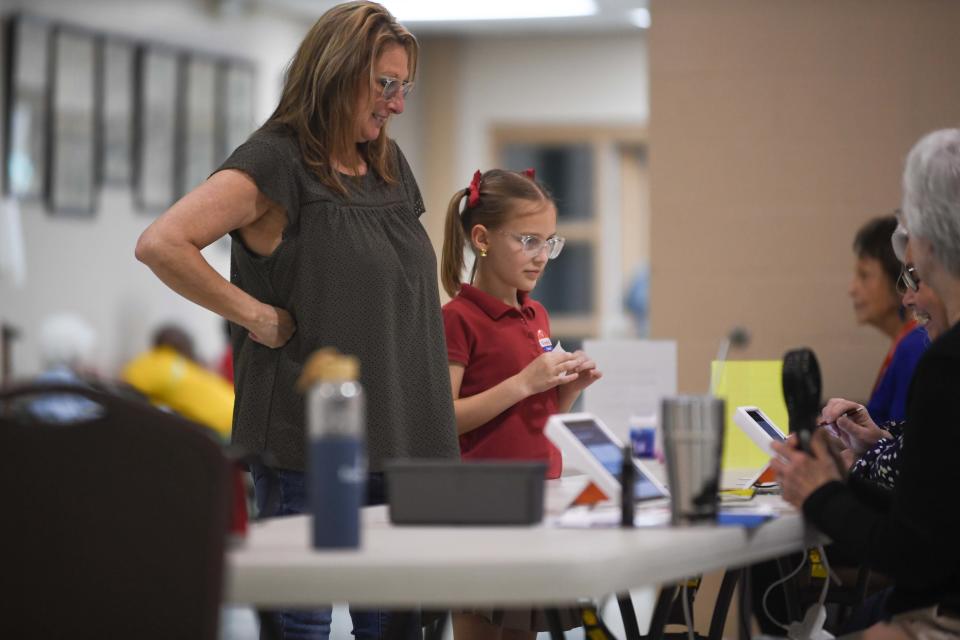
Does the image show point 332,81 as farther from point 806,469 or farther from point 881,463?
point 881,463

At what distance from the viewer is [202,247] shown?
2252 mm

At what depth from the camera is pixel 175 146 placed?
27.6 feet

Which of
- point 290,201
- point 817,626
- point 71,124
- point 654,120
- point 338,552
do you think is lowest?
point 817,626

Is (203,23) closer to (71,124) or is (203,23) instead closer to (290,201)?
(71,124)

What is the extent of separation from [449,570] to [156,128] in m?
7.37

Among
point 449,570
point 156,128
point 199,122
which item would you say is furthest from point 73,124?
point 449,570

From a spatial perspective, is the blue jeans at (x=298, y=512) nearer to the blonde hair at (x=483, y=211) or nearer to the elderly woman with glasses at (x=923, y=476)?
the elderly woman with glasses at (x=923, y=476)

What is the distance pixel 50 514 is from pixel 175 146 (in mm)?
7343

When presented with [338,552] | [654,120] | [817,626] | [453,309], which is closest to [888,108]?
[654,120]

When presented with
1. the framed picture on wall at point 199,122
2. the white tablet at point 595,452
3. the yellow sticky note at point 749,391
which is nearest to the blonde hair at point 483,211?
the yellow sticky note at point 749,391

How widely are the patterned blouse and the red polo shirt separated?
0.63 metres

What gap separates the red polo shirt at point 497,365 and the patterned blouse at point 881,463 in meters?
0.63

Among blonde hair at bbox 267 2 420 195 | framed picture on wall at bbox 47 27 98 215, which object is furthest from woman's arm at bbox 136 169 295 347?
framed picture on wall at bbox 47 27 98 215

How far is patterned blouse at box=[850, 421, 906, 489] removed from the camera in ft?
7.95
